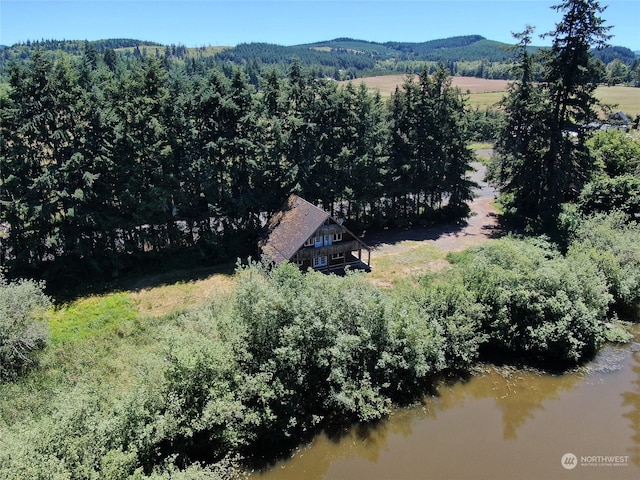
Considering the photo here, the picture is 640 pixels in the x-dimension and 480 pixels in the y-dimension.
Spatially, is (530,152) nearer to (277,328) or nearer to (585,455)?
(585,455)

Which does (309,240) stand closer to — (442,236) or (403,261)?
(403,261)

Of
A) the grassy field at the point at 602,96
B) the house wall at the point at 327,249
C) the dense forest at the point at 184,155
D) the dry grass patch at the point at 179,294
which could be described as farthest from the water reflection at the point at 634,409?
the grassy field at the point at 602,96

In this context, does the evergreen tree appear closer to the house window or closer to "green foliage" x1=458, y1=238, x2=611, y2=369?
"green foliage" x1=458, y1=238, x2=611, y2=369

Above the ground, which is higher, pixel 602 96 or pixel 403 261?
pixel 602 96

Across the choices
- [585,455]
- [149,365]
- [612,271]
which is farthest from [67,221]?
[612,271]

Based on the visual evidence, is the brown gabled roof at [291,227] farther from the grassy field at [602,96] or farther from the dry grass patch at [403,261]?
the grassy field at [602,96]

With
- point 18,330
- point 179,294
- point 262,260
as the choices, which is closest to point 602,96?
point 262,260

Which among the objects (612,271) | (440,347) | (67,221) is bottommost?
(440,347)

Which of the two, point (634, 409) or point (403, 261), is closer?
point (634, 409)
